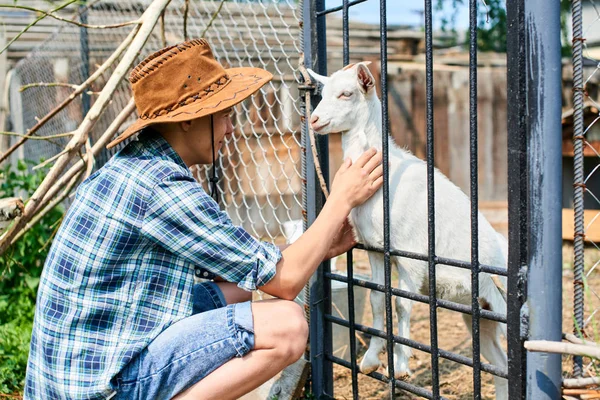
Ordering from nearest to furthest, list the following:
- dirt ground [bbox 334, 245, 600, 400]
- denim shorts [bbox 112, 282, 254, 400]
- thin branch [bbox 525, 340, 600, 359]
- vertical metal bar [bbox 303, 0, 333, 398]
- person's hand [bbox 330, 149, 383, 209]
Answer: thin branch [bbox 525, 340, 600, 359], denim shorts [bbox 112, 282, 254, 400], person's hand [bbox 330, 149, 383, 209], vertical metal bar [bbox 303, 0, 333, 398], dirt ground [bbox 334, 245, 600, 400]

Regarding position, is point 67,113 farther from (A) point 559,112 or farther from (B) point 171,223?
(A) point 559,112

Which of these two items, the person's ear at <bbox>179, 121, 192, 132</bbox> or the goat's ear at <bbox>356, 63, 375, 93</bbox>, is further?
the goat's ear at <bbox>356, 63, 375, 93</bbox>

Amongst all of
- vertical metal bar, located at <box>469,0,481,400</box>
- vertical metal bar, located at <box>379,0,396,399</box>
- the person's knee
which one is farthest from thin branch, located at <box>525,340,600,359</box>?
the person's knee

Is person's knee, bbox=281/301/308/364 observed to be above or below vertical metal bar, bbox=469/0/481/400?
below

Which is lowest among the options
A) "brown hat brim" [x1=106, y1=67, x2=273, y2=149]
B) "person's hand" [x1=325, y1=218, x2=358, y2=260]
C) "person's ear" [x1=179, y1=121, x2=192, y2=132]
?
"person's hand" [x1=325, y1=218, x2=358, y2=260]

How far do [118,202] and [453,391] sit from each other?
1.96 m

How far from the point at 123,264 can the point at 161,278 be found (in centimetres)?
13

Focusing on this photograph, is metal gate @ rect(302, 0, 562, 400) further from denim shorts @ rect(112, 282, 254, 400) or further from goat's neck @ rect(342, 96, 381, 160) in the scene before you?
denim shorts @ rect(112, 282, 254, 400)

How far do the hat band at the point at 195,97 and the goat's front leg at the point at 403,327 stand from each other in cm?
94

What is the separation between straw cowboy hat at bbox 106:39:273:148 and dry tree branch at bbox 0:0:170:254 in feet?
4.27

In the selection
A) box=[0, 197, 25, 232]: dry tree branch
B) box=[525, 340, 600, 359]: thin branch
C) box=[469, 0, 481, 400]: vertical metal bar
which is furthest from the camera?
box=[0, 197, 25, 232]: dry tree branch

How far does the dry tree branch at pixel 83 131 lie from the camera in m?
3.36

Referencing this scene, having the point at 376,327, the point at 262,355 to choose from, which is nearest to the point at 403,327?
the point at 376,327

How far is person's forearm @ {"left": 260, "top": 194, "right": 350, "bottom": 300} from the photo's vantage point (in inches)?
84.7
